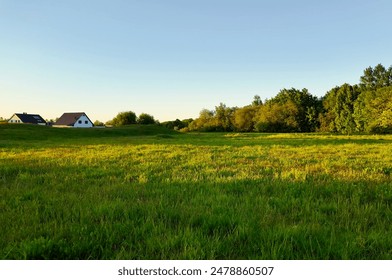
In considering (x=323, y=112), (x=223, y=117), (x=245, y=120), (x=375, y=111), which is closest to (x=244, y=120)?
(x=245, y=120)

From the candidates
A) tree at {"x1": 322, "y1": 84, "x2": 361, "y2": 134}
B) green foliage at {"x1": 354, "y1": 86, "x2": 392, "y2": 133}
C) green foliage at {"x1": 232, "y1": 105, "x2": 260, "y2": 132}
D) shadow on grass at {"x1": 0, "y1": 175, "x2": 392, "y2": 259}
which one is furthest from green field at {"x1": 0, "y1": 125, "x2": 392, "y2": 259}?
green foliage at {"x1": 232, "y1": 105, "x2": 260, "y2": 132}

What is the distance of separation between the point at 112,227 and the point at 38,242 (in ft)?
3.77

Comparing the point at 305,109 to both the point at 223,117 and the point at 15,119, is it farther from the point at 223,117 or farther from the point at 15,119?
the point at 15,119

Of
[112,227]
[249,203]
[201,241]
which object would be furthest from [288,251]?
[112,227]

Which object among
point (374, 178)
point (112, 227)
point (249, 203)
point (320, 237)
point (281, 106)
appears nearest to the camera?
point (320, 237)

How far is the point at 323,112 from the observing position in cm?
10438

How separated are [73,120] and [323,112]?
347 ft

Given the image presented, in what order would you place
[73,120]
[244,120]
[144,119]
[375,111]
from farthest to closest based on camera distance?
[244,120] < [144,119] < [73,120] < [375,111]

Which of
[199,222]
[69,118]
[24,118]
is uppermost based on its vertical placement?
[24,118]

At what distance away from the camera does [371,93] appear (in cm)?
7450

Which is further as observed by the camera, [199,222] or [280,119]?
[280,119]

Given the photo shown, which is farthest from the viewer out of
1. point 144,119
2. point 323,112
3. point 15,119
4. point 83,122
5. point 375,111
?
point 15,119

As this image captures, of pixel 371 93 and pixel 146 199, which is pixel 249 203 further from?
pixel 371 93

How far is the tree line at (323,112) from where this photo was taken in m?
69.9
